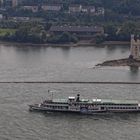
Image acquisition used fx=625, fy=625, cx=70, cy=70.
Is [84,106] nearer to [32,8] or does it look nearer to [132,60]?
[132,60]

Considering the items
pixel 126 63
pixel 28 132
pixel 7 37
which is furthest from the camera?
pixel 7 37

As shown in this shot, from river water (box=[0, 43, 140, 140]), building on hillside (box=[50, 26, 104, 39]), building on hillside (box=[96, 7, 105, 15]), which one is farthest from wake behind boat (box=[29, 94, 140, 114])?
building on hillside (box=[96, 7, 105, 15])

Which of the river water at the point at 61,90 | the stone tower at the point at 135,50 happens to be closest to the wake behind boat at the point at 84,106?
the river water at the point at 61,90

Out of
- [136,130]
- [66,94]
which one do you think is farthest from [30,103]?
[136,130]

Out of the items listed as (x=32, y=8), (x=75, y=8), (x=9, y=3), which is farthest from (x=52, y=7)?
(x=9, y=3)

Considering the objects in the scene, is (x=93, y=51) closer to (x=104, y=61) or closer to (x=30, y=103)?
(x=104, y=61)

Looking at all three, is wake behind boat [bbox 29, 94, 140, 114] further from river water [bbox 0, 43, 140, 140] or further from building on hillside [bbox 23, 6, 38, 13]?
building on hillside [bbox 23, 6, 38, 13]
